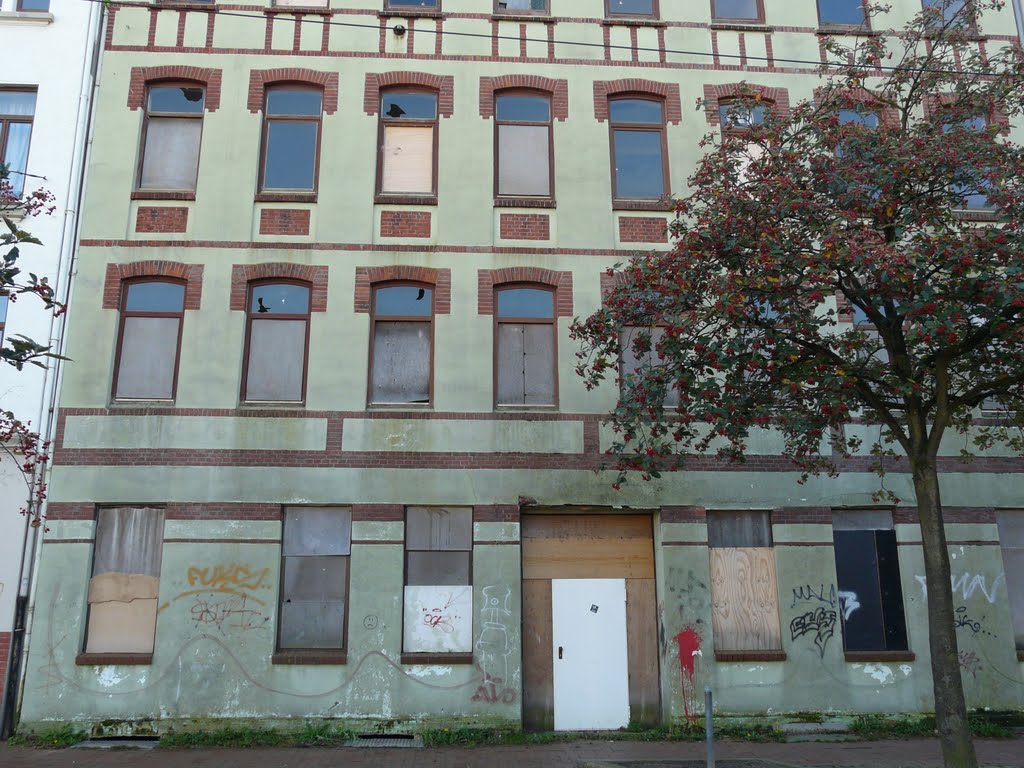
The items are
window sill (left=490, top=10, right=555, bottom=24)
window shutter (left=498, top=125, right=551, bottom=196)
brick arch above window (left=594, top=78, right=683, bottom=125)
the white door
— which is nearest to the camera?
the white door

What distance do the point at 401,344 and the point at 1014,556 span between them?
10572 mm

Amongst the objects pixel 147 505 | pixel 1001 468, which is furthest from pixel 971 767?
pixel 147 505

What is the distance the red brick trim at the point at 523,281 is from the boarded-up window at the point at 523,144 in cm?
145

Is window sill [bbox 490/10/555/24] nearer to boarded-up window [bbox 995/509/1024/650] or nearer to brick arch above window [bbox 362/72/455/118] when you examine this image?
brick arch above window [bbox 362/72/455/118]

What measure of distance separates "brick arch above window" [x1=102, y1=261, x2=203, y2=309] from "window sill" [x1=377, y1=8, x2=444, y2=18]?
5.44 meters

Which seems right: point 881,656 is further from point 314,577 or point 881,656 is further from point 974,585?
point 314,577

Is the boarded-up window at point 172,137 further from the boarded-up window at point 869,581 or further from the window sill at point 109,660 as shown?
the boarded-up window at point 869,581

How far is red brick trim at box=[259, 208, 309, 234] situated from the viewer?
13.4m

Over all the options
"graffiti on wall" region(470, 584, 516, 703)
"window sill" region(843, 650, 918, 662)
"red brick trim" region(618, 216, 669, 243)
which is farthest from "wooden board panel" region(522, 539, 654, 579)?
"red brick trim" region(618, 216, 669, 243)

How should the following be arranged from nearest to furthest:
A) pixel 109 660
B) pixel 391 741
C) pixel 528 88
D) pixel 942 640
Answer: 1. pixel 942 640
2. pixel 391 741
3. pixel 109 660
4. pixel 528 88

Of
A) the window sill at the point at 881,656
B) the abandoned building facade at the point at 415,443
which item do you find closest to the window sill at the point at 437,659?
the abandoned building facade at the point at 415,443

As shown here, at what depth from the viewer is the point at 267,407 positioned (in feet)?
41.9

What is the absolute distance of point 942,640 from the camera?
880cm

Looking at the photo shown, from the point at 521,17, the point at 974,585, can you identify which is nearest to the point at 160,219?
the point at 521,17
